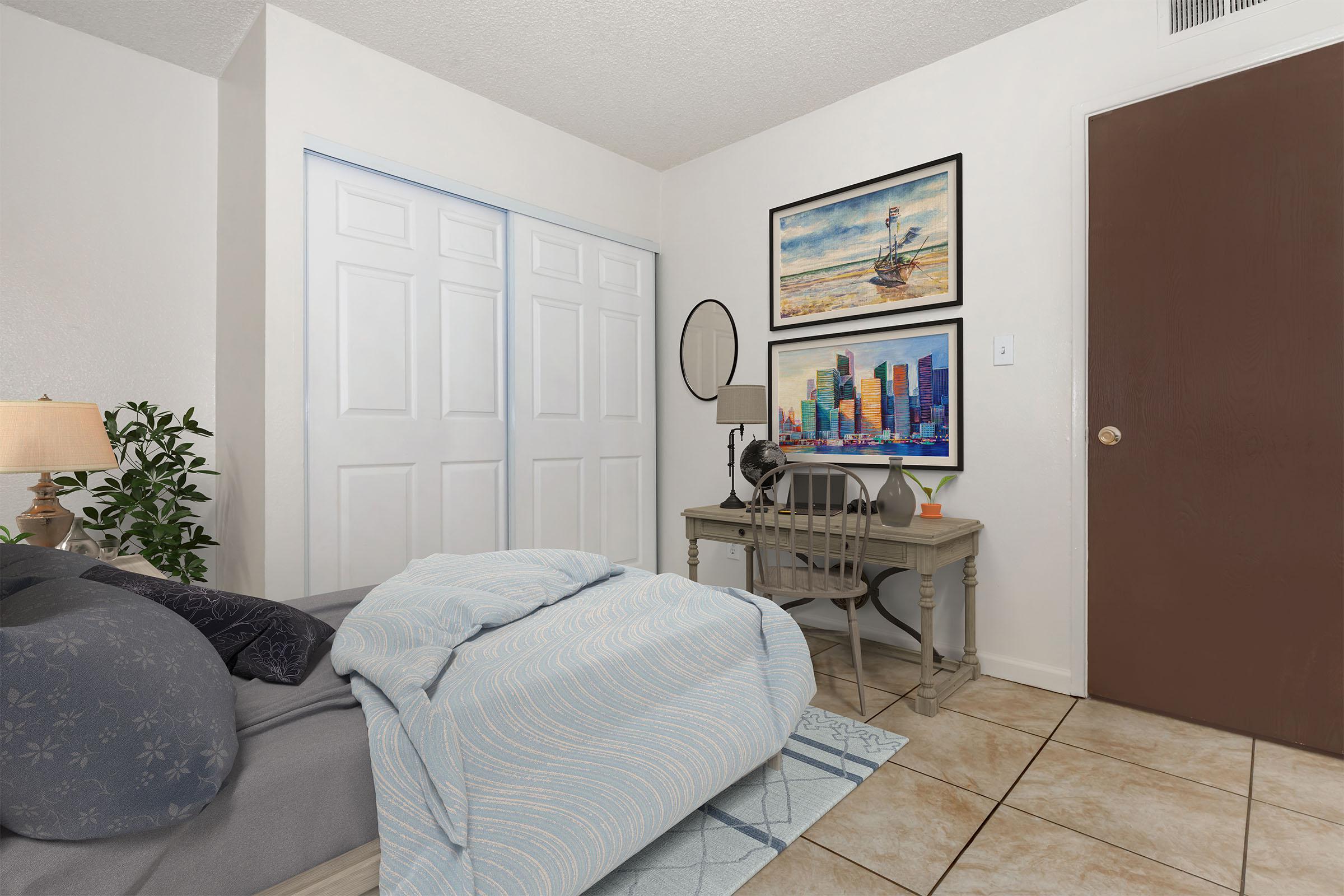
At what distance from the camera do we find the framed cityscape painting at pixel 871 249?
289 cm

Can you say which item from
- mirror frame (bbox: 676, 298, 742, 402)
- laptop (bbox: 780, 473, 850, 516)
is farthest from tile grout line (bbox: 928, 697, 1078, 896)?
mirror frame (bbox: 676, 298, 742, 402)

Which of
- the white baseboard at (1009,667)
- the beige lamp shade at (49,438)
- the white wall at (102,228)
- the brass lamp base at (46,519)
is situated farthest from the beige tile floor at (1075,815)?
the white wall at (102,228)

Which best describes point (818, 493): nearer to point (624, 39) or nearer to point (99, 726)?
point (624, 39)

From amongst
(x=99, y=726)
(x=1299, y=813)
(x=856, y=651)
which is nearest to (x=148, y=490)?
(x=99, y=726)

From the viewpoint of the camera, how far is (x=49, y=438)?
6.15 ft

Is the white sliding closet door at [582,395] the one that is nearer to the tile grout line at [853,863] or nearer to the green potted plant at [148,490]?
the green potted plant at [148,490]

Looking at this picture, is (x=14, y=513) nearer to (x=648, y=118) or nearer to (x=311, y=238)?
(x=311, y=238)

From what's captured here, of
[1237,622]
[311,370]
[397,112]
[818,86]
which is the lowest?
[1237,622]

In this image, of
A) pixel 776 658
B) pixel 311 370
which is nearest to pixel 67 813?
pixel 776 658

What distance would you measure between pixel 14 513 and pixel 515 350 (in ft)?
6.80

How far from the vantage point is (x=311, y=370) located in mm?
2695

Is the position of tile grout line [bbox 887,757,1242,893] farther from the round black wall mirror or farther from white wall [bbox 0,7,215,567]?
white wall [bbox 0,7,215,567]

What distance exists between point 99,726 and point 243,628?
0.54 m

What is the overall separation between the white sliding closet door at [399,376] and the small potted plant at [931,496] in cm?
201
